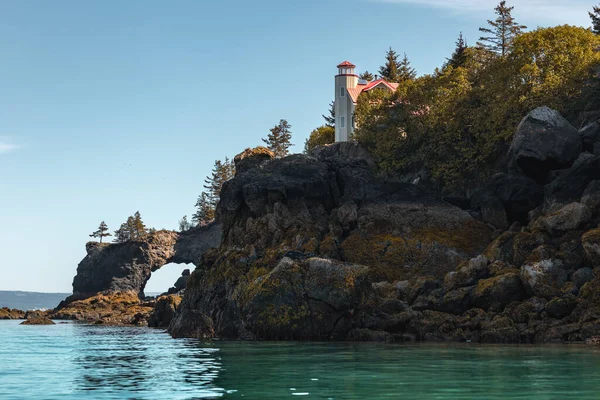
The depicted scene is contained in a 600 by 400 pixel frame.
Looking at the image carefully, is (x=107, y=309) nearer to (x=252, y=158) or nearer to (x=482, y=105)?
(x=252, y=158)

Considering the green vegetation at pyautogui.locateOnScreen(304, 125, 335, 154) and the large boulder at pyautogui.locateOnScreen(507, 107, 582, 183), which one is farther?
the green vegetation at pyautogui.locateOnScreen(304, 125, 335, 154)

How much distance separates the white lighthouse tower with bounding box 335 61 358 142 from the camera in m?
100

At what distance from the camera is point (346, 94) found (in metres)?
102

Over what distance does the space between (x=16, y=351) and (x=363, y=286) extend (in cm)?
1842

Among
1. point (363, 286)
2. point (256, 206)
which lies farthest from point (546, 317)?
point (256, 206)

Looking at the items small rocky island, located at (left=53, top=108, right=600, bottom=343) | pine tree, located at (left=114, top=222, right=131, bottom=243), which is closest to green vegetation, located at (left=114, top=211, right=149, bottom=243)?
pine tree, located at (left=114, top=222, right=131, bottom=243)

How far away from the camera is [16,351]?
120 feet

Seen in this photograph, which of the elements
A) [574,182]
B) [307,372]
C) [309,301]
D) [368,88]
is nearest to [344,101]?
[368,88]

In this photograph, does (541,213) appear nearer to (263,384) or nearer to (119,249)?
(263,384)

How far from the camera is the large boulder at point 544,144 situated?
48.6 metres

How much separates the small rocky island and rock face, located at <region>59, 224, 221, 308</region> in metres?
43.7

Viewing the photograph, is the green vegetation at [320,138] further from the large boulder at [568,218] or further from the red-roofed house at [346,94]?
the large boulder at [568,218]

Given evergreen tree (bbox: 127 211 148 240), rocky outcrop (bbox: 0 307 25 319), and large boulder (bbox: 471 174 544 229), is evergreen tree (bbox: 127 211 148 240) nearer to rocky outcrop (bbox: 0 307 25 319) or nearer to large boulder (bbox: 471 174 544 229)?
rocky outcrop (bbox: 0 307 25 319)

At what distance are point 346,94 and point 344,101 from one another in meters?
1.14
